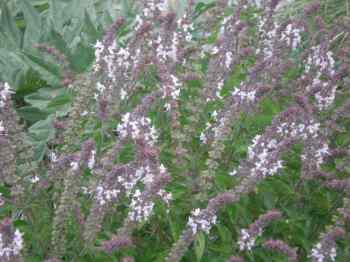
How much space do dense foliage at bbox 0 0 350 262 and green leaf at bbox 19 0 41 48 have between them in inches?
58.8

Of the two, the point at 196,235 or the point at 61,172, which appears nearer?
the point at 196,235

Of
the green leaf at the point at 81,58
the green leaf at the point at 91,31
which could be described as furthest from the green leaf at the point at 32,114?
the green leaf at the point at 91,31

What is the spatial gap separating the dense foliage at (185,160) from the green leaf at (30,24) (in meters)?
1.49

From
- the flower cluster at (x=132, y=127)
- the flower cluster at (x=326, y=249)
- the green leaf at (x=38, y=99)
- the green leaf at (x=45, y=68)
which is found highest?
the green leaf at (x=45, y=68)

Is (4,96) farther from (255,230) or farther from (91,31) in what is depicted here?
(91,31)

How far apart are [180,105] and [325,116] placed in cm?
75

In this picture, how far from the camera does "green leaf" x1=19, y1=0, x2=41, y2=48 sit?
520 centimetres

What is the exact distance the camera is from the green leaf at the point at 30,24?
17.1ft

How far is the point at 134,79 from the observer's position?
3031mm

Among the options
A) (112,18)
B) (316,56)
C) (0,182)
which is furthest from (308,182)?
(112,18)

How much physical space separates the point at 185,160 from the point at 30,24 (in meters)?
2.70

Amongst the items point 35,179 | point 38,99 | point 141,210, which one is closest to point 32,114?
point 38,99

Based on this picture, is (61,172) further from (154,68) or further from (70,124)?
(154,68)

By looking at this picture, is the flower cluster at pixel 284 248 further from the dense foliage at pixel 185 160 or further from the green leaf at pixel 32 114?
the green leaf at pixel 32 114
